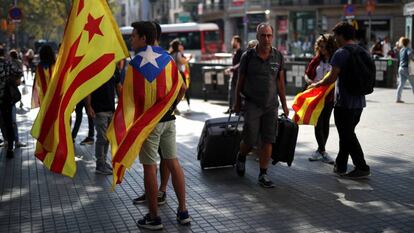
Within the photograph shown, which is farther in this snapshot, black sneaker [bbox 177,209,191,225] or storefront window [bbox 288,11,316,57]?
storefront window [bbox 288,11,316,57]

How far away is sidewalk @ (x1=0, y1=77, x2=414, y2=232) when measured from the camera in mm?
5121

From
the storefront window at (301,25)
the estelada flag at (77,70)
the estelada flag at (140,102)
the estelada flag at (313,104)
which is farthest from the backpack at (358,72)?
the storefront window at (301,25)

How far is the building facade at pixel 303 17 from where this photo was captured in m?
48.9

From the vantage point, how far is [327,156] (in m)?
7.77

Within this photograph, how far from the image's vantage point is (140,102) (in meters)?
4.89

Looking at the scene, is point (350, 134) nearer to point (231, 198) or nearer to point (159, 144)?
point (231, 198)

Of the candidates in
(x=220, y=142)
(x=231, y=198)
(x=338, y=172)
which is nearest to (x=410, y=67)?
(x=338, y=172)

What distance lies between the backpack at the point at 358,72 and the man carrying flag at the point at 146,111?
241cm

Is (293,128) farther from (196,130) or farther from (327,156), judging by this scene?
(196,130)

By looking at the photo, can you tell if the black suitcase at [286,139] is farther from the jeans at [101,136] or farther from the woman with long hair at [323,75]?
the jeans at [101,136]

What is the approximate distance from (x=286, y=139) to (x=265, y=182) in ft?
2.24

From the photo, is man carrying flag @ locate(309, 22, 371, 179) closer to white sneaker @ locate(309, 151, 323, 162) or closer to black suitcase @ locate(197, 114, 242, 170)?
white sneaker @ locate(309, 151, 323, 162)

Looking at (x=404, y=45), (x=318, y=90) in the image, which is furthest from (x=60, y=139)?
(x=404, y=45)

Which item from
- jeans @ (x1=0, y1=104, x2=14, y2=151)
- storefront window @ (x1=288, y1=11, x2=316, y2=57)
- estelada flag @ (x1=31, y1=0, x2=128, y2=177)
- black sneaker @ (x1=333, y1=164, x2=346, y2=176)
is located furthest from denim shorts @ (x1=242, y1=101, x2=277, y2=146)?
storefront window @ (x1=288, y1=11, x2=316, y2=57)
